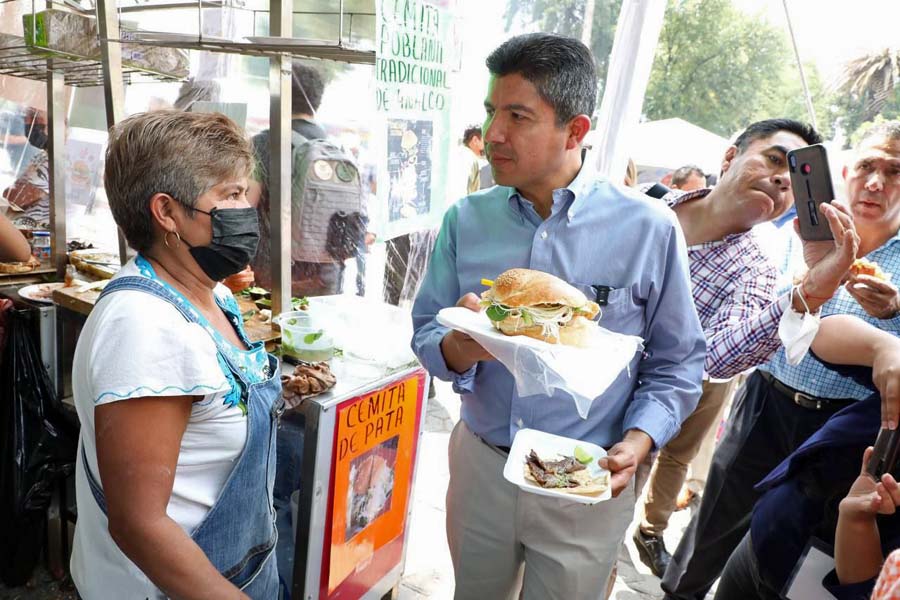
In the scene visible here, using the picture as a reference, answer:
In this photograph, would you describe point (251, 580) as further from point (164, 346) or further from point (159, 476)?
point (164, 346)

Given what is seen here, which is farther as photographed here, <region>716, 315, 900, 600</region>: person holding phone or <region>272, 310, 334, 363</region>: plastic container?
<region>272, 310, 334, 363</region>: plastic container

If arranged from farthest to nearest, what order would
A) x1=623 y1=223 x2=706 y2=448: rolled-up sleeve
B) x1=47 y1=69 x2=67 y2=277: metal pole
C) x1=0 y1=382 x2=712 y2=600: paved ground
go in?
x1=47 y1=69 x2=67 y2=277: metal pole < x1=0 y1=382 x2=712 y2=600: paved ground < x1=623 y1=223 x2=706 y2=448: rolled-up sleeve

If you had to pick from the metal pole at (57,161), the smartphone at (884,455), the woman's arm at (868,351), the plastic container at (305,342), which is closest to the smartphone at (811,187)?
the woman's arm at (868,351)

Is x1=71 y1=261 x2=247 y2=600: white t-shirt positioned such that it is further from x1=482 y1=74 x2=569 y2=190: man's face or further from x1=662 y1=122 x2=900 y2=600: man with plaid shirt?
x1=662 y1=122 x2=900 y2=600: man with plaid shirt

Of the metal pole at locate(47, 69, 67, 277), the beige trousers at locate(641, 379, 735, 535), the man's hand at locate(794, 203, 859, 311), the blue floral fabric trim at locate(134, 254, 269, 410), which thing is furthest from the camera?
the beige trousers at locate(641, 379, 735, 535)

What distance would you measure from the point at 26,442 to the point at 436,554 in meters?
2.24

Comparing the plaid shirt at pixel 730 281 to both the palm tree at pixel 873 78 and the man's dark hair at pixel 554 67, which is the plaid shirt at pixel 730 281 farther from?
the palm tree at pixel 873 78

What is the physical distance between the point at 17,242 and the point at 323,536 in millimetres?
1961

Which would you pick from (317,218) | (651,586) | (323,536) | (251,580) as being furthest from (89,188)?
(651,586)

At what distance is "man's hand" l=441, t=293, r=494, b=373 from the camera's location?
1.72 m

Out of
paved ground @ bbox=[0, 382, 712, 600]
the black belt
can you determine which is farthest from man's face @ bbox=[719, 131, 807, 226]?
paved ground @ bbox=[0, 382, 712, 600]

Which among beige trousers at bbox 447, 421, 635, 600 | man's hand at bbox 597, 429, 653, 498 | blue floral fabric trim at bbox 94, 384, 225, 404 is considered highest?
blue floral fabric trim at bbox 94, 384, 225, 404

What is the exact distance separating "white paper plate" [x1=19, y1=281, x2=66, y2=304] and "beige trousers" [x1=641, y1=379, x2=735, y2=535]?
347 cm

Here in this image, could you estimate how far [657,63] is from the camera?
76.2 ft
